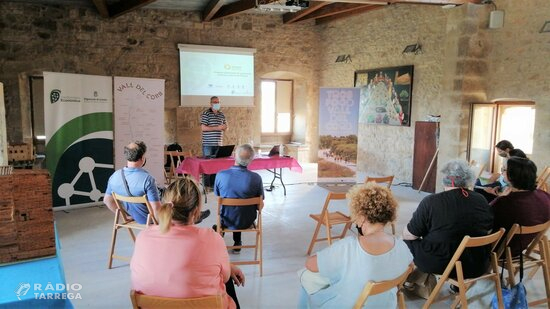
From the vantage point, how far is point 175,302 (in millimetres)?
1661

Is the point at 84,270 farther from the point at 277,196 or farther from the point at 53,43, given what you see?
the point at 53,43

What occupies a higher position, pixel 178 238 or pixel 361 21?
pixel 361 21

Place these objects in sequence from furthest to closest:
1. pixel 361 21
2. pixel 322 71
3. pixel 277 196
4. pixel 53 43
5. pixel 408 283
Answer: pixel 322 71 < pixel 361 21 < pixel 53 43 < pixel 277 196 < pixel 408 283

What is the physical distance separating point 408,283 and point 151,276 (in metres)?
2.16

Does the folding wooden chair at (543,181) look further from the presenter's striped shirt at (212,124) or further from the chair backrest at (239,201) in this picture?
the presenter's striped shirt at (212,124)

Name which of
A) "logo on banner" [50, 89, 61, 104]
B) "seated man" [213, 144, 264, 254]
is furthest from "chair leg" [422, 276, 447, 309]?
"logo on banner" [50, 89, 61, 104]

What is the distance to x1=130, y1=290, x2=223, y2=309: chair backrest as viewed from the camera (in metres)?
1.66

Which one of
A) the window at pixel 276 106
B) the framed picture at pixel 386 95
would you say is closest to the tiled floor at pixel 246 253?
the framed picture at pixel 386 95

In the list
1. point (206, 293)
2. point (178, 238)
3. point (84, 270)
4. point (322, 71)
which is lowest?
point (84, 270)

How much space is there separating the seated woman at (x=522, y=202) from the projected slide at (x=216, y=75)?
700cm

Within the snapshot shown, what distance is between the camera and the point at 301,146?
1043 cm

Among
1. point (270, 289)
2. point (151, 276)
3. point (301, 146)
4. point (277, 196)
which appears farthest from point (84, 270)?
point (301, 146)

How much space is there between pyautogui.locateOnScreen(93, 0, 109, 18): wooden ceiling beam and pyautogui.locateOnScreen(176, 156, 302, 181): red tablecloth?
3.44 meters

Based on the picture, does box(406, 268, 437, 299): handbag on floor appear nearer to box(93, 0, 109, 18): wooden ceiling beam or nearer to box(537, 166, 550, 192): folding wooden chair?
box(537, 166, 550, 192): folding wooden chair
